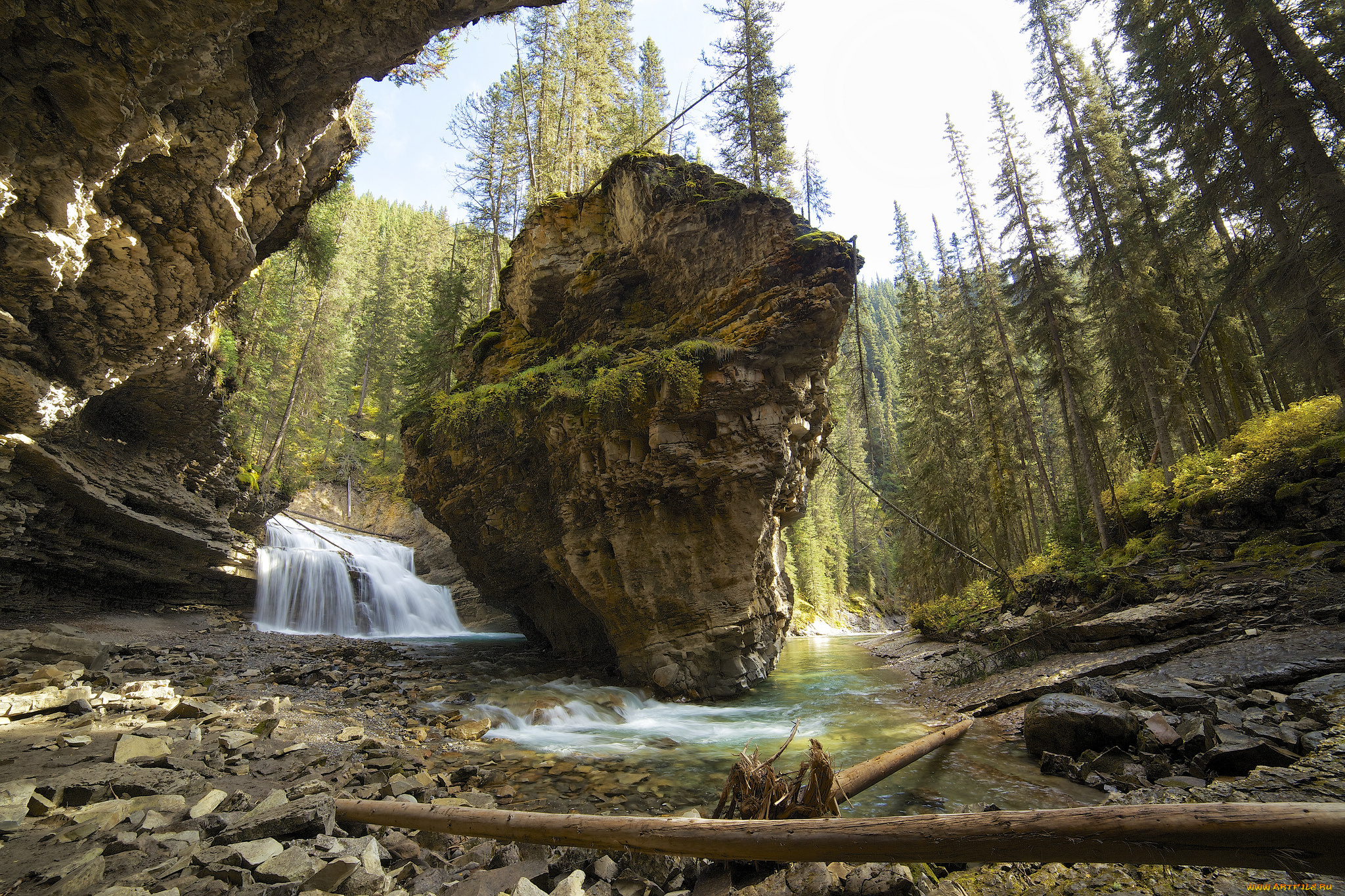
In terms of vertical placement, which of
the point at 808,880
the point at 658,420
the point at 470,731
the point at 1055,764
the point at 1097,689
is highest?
the point at 658,420

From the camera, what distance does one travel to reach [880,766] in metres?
5.05

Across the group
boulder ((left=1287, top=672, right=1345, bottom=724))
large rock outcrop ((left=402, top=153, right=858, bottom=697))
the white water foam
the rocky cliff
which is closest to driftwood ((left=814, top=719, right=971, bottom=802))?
the white water foam

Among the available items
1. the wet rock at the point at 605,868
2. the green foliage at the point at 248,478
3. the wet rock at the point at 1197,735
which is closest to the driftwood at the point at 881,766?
the wet rock at the point at 605,868

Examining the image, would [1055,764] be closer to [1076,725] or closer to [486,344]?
[1076,725]

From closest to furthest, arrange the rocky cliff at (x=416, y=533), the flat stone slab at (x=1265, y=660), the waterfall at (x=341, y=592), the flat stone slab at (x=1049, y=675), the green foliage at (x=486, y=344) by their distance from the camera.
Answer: the flat stone slab at (x=1265, y=660), the flat stone slab at (x=1049, y=675), the green foliage at (x=486, y=344), the waterfall at (x=341, y=592), the rocky cliff at (x=416, y=533)

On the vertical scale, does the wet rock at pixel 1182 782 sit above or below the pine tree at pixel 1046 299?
below

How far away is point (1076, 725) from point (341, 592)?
77.0 feet

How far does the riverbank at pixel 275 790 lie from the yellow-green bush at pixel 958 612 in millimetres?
13615

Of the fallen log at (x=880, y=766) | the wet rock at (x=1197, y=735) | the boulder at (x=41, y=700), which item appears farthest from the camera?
the boulder at (x=41, y=700)

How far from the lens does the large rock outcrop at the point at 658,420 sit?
1184 cm

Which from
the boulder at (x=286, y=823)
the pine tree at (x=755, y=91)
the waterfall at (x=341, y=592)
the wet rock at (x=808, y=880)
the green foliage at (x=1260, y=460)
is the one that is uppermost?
the pine tree at (x=755, y=91)

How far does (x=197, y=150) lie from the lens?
6.44 m

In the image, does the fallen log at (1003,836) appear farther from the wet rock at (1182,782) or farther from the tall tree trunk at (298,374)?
the tall tree trunk at (298,374)

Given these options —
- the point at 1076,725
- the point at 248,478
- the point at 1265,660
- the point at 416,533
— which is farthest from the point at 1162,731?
the point at 416,533
